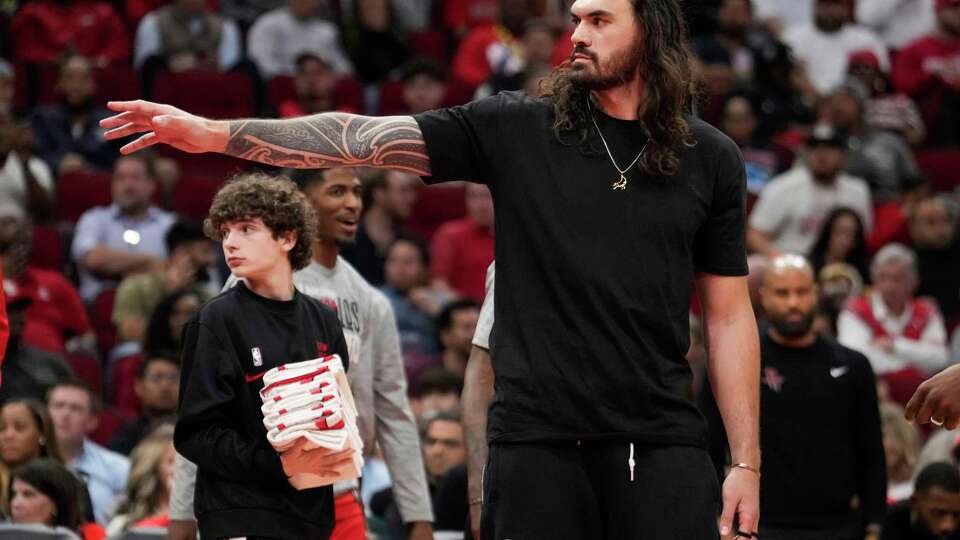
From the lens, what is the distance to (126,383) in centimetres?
979

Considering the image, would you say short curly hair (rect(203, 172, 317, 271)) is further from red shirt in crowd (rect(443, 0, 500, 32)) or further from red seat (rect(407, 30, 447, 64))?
red shirt in crowd (rect(443, 0, 500, 32))

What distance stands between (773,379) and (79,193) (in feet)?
21.5

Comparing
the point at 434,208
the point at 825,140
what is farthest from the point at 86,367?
the point at 825,140

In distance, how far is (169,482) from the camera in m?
7.62

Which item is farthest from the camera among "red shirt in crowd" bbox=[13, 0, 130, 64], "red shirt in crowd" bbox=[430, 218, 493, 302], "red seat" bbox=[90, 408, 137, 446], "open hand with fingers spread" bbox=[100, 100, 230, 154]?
"red shirt in crowd" bbox=[13, 0, 130, 64]

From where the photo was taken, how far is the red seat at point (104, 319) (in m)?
10.6

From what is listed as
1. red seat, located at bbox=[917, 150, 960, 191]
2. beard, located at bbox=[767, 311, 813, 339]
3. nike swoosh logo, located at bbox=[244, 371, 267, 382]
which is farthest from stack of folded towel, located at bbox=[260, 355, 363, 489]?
red seat, located at bbox=[917, 150, 960, 191]

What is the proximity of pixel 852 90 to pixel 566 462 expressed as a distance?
10.6 meters

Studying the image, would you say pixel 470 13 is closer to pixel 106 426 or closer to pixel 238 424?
pixel 106 426

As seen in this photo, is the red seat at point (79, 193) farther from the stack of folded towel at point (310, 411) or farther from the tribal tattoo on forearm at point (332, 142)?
the tribal tattoo on forearm at point (332, 142)

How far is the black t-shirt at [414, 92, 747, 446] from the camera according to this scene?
3.77m

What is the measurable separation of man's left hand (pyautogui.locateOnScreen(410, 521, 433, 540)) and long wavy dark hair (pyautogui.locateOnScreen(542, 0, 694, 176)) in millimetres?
2135

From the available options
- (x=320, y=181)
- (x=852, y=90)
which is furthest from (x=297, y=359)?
(x=852, y=90)

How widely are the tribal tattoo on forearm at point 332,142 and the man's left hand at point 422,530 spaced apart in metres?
2.06
